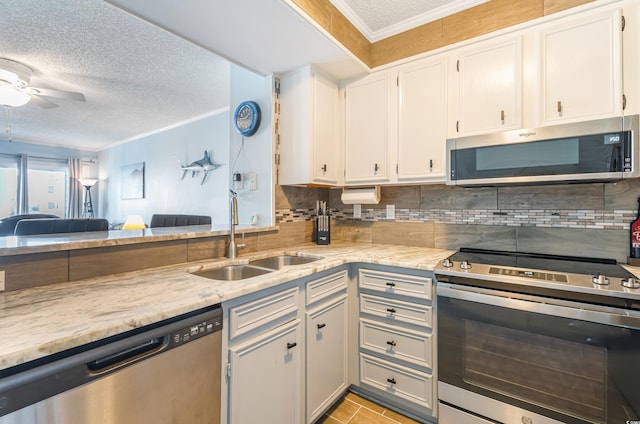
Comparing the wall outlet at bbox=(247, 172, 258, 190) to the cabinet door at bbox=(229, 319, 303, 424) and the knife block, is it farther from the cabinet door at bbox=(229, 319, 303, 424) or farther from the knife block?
the cabinet door at bbox=(229, 319, 303, 424)

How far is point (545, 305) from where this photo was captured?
125 centimetres

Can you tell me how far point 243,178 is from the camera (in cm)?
232

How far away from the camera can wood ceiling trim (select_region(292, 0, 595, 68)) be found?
163 cm

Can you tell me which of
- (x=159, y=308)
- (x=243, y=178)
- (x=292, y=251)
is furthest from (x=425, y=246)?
(x=159, y=308)

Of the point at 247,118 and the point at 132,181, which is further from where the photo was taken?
the point at 132,181

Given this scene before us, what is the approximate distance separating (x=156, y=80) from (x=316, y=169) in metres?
2.13

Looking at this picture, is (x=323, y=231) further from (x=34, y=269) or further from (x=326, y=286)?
(x=34, y=269)

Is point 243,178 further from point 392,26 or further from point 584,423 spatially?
point 584,423

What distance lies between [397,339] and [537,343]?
0.68 metres

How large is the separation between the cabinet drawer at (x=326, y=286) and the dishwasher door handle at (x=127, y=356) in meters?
0.75

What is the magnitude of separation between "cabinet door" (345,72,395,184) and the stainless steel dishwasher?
58.9 inches

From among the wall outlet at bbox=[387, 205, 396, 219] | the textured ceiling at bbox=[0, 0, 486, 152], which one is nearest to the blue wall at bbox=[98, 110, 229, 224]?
the textured ceiling at bbox=[0, 0, 486, 152]

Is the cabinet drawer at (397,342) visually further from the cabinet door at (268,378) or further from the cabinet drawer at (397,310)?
the cabinet door at (268,378)

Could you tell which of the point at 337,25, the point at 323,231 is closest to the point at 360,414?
the point at 323,231
